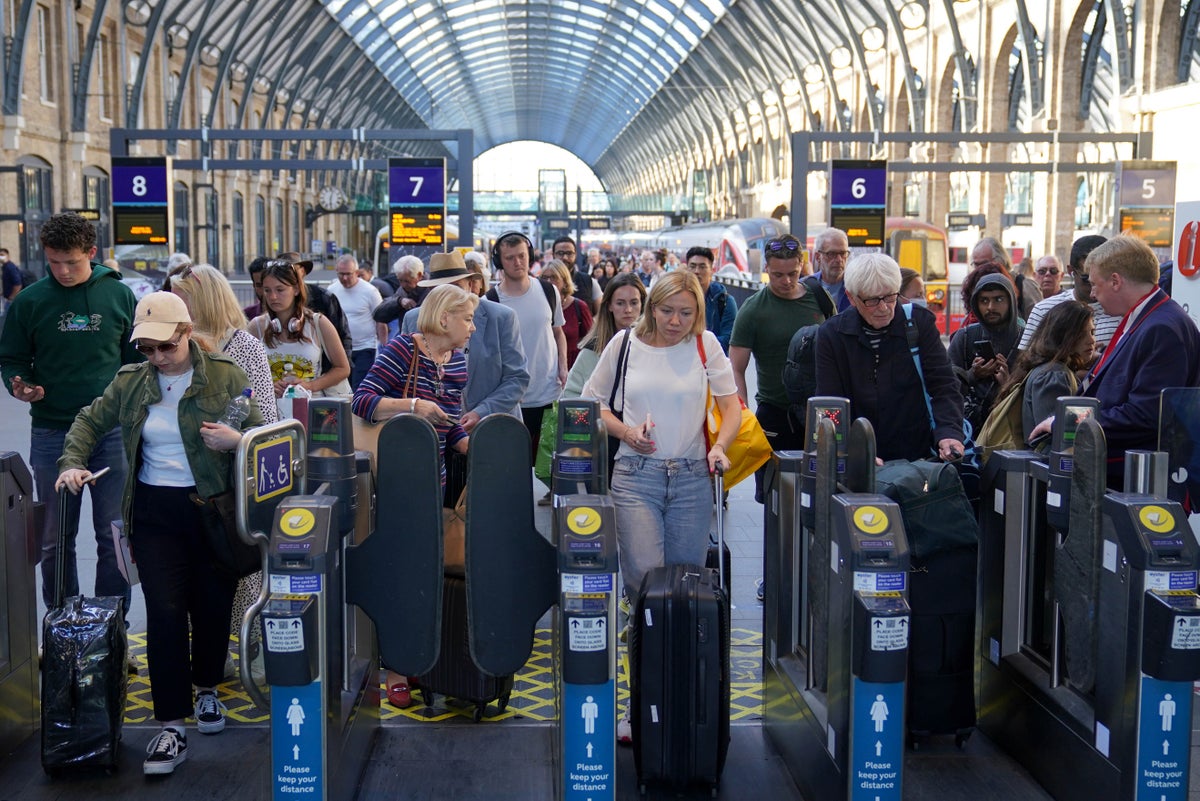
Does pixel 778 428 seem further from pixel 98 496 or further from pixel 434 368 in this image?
pixel 98 496

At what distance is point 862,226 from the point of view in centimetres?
1806

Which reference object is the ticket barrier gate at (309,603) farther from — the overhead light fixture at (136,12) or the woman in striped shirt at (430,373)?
the overhead light fixture at (136,12)

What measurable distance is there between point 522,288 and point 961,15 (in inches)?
1075

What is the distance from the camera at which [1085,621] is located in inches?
157

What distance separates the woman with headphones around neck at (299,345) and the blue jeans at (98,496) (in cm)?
134

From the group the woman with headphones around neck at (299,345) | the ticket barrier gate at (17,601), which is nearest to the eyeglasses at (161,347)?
the ticket barrier gate at (17,601)

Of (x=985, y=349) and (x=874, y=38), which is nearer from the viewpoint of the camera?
(x=985, y=349)

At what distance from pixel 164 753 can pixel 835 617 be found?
2.28 meters

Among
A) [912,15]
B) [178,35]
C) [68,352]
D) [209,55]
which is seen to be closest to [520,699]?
[68,352]

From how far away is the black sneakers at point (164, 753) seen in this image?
4352mm

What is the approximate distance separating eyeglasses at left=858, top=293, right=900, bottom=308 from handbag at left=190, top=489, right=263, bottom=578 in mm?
2383

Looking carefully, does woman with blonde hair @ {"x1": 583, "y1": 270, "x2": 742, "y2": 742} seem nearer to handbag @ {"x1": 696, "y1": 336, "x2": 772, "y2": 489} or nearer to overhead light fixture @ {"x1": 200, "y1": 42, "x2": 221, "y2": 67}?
handbag @ {"x1": 696, "y1": 336, "x2": 772, "y2": 489}

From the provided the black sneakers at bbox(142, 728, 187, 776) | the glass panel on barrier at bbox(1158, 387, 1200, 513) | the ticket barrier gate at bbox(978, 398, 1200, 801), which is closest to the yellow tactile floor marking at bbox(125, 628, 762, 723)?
the black sneakers at bbox(142, 728, 187, 776)

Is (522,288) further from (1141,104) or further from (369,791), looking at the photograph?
(1141,104)
